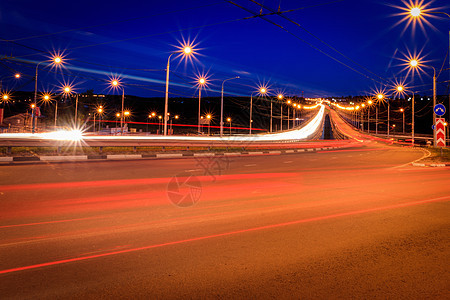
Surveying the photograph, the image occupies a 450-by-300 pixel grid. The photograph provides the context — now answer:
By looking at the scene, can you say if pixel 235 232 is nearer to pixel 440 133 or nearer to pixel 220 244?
pixel 220 244

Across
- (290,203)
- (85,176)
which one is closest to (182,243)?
(290,203)

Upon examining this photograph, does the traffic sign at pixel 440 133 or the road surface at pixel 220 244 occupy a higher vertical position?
the traffic sign at pixel 440 133

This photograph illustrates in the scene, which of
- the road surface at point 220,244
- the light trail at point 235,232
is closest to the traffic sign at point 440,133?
the light trail at point 235,232

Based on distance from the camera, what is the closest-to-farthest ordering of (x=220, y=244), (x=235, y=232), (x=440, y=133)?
(x=220, y=244)
(x=235, y=232)
(x=440, y=133)

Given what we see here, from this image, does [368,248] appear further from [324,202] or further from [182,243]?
[324,202]

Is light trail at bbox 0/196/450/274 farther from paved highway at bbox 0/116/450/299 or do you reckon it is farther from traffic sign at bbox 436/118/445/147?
traffic sign at bbox 436/118/445/147

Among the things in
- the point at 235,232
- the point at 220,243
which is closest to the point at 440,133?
the point at 235,232

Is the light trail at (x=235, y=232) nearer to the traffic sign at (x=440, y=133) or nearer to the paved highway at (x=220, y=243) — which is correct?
the paved highway at (x=220, y=243)

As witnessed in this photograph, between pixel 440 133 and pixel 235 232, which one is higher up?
pixel 440 133

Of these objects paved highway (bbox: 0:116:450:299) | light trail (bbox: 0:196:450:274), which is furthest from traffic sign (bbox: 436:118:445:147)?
light trail (bbox: 0:196:450:274)

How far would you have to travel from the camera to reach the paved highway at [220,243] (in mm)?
3553

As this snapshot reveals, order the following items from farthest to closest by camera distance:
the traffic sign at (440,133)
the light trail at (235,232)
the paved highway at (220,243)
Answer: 1. the traffic sign at (440,133)
2. the light trail at (235,232)
3. the paved highway at (220,243)

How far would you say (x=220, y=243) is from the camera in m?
4.96

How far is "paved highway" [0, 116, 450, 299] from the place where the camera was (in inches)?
140
